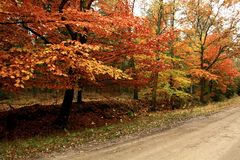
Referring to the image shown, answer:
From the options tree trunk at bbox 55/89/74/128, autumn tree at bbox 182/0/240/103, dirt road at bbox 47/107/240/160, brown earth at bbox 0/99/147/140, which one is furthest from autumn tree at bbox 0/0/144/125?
autumn tree at bbox 182/0/240/103

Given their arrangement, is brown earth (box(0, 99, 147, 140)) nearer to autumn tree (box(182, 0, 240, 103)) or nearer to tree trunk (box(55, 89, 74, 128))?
tree trunk (box(55, 89, 74, 128))

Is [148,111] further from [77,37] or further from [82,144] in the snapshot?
[82,144]

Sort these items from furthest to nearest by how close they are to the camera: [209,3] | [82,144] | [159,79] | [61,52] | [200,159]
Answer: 1. [209,3]
2. [159,79]
3. [82,144]
4. [61,52]
5. [200,159]

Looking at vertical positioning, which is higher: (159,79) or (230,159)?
(159,79)

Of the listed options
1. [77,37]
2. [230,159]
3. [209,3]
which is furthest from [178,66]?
[230,159]

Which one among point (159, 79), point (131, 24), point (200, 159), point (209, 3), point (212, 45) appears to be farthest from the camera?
point (212, 45)

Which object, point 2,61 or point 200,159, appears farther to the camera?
point 2,61

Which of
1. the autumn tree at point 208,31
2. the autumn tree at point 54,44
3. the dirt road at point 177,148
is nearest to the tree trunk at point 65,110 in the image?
the autumn tree at point 54,44

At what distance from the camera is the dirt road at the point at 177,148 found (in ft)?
32.3

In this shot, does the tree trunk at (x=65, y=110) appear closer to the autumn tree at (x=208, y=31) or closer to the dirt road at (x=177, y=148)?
the dirt road at (x=177, y=148)

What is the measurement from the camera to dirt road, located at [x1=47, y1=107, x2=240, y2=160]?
984 cm

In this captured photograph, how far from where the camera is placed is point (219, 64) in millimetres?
35719

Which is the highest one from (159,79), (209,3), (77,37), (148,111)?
(209,3)

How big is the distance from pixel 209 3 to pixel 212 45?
542 cm
